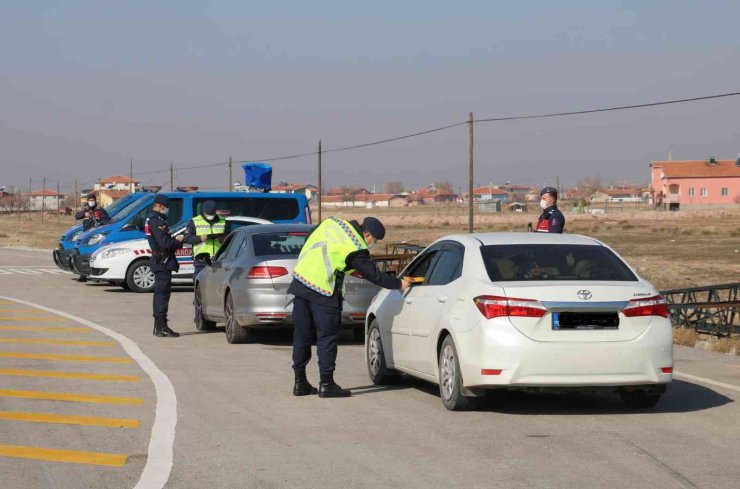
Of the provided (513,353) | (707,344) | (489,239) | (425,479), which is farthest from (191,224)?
(425,479)

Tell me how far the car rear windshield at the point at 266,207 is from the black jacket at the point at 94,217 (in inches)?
117

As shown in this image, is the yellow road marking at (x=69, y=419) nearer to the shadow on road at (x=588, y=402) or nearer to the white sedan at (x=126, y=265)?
the shadow on road at (x=588, y=402)

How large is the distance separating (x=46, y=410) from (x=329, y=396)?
8.04ft

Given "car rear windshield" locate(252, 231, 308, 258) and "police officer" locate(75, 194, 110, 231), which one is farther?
"police officer" locate(75, 194, 110, 231)

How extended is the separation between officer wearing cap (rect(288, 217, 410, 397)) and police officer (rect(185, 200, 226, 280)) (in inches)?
313

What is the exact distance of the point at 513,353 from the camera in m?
9.09

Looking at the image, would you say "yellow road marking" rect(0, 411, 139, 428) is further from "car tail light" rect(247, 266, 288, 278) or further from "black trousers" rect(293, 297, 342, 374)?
"car tail light" rect(247, 266, 288, 278)

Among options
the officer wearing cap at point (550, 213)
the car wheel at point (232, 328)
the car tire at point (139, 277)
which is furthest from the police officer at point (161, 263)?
the car tire at point (139, 277)

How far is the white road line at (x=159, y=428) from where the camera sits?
7.17 metres

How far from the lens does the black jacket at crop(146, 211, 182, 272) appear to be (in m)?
16.3

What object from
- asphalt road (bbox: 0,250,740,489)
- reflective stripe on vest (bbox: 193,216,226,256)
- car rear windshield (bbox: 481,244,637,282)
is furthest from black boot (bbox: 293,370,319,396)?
reflective stripe on vest (bbox: 193,216,226,256)

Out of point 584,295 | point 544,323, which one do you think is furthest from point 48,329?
point 584,295

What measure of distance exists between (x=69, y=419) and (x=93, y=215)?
65.2 ft

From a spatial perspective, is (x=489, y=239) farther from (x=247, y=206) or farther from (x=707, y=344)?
(x=247, y=206)
